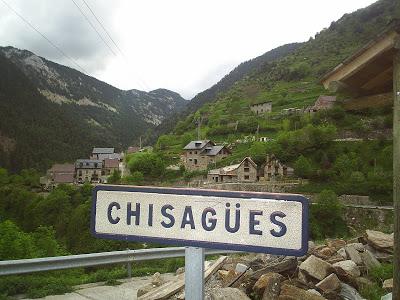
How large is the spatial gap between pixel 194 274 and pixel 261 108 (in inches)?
3940

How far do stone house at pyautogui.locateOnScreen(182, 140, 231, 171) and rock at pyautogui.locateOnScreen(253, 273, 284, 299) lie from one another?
61.0m

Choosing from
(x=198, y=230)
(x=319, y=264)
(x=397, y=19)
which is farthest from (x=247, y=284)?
(x=397, y=19)

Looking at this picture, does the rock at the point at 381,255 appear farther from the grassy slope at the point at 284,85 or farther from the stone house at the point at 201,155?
the grassy slope at the point at 284,85

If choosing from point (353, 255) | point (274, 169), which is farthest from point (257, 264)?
point (274, 169)

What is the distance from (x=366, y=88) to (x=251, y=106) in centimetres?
10089

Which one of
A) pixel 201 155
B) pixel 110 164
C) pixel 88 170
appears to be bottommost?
pixel 88 170

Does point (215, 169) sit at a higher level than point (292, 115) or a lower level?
lower

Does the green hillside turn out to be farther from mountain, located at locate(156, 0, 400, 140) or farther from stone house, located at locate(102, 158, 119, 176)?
stone house, located at locate(102, 158, 119, 176)

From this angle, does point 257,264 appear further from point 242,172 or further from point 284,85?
point 284,85

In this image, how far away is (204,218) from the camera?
6.27 ft

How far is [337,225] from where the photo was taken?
1550 inches

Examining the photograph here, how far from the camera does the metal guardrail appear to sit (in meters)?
4.96

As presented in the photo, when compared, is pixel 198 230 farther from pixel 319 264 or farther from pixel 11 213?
pixel 11 213

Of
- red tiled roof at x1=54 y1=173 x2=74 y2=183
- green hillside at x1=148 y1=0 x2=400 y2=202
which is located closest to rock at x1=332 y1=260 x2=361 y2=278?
green hillside at x1=148 y1=0 x2=400 y2=202
